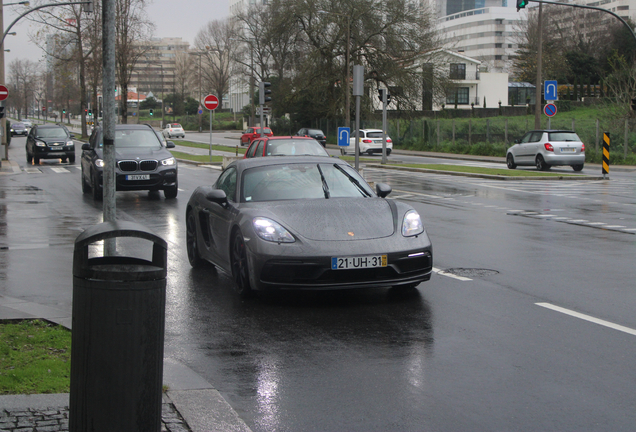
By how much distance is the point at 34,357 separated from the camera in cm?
527

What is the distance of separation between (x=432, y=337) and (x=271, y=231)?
1909mm

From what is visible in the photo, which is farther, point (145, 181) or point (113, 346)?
point (145, 181)

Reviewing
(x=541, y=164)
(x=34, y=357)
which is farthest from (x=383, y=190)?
(x=541, y=164)

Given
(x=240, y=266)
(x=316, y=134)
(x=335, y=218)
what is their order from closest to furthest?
(x=335, y=218) < (x=240, y=266) < (x=316, y=134)

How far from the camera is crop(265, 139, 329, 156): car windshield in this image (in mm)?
19281

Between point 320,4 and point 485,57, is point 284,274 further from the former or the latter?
point 485,57

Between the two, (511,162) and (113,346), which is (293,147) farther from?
(511,162)

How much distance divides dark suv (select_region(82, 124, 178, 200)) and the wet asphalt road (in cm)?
604

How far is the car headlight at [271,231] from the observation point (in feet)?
23.6

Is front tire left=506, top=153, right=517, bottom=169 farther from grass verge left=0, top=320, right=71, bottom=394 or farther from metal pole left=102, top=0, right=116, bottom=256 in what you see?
grass verge left=0, top=320, right=71, bottom=394

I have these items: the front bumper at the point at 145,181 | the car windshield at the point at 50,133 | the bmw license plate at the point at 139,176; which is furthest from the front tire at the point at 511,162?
the car windshield at the point at 50,133

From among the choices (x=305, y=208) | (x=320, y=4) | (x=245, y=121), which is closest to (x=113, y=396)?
(x=305, y=208)

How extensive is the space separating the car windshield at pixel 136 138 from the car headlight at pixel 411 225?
13304 mm

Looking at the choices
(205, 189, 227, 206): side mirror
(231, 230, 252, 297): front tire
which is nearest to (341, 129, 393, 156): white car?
(205, 189, 227, 206): side mirror
